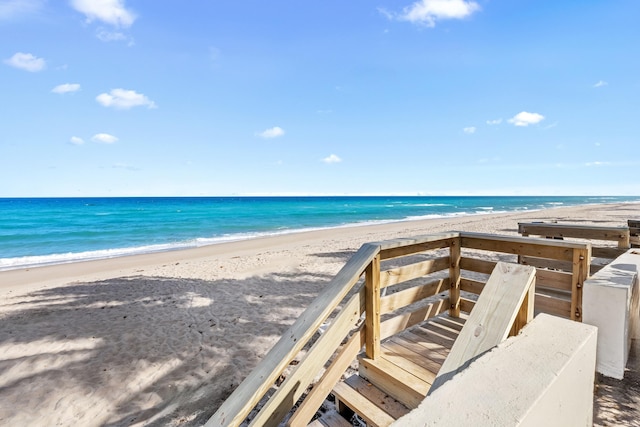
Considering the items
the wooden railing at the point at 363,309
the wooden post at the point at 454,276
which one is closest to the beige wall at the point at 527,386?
the wooden railing at the point at 363,309

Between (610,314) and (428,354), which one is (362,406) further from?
(610,314)

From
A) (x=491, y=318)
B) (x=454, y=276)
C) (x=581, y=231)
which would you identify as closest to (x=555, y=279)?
(x=454, y=276)

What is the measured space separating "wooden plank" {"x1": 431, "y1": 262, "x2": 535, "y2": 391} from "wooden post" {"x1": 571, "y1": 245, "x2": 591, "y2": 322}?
140cm

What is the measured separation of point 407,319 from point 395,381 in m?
0.71

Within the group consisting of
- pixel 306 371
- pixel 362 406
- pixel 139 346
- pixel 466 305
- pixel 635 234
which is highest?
pixel 635 234

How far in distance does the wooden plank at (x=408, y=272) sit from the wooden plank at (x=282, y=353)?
0.55 meters

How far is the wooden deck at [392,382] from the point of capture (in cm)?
250

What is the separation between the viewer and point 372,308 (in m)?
2.72

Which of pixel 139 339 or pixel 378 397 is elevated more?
pixel 378 397

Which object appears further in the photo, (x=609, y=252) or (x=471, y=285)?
(x=609, y=252)

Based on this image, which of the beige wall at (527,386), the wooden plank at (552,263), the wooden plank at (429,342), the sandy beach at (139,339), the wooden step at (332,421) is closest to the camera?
the beige wall at (527,386)

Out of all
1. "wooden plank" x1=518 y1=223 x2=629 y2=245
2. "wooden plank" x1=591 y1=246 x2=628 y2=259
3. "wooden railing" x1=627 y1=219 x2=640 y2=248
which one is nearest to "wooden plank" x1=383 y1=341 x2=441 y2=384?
"wooden plank" x1=591 y1=246 x2=628 y2=259

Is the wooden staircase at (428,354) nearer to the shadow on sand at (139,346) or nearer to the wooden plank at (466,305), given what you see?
the wooden plank at (466,305)

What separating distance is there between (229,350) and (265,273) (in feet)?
15.9
